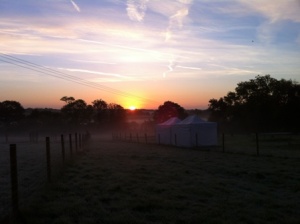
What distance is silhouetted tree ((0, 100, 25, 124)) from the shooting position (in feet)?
361

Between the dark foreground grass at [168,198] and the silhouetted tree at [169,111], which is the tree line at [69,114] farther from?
the dark foreground grass at [168,198]

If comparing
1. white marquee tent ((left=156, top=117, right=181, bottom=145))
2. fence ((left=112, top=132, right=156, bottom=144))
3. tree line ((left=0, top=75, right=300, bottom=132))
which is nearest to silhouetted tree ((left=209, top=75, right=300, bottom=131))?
tree line ((left=0, top=75, right=300, bottom=132))

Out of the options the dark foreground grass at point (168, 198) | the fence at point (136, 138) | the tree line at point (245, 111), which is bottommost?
the fence at point (136, 138)

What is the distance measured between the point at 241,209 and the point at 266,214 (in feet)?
1.69

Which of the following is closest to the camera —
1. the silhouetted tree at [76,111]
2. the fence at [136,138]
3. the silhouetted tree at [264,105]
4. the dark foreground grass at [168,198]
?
the dark foreground grass at [168,198]

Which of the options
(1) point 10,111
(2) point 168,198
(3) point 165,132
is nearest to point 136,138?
(3) point 165,132

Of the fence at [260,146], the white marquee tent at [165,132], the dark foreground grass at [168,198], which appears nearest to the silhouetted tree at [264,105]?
the fence at [260,146]

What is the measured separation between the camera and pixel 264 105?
73938 mm

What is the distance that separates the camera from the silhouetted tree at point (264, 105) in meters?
66.4

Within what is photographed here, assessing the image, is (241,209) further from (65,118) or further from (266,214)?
(65,118)

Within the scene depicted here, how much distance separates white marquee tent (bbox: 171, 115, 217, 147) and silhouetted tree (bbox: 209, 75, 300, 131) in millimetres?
32487

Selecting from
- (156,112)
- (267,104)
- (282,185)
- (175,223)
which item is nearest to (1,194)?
(175,223)

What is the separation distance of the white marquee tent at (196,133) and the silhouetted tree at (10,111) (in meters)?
83.1

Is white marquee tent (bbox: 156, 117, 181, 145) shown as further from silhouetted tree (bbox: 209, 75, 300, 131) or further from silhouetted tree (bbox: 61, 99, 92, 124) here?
silhouetted tree (bbox: 61, 99, 92, 124)
